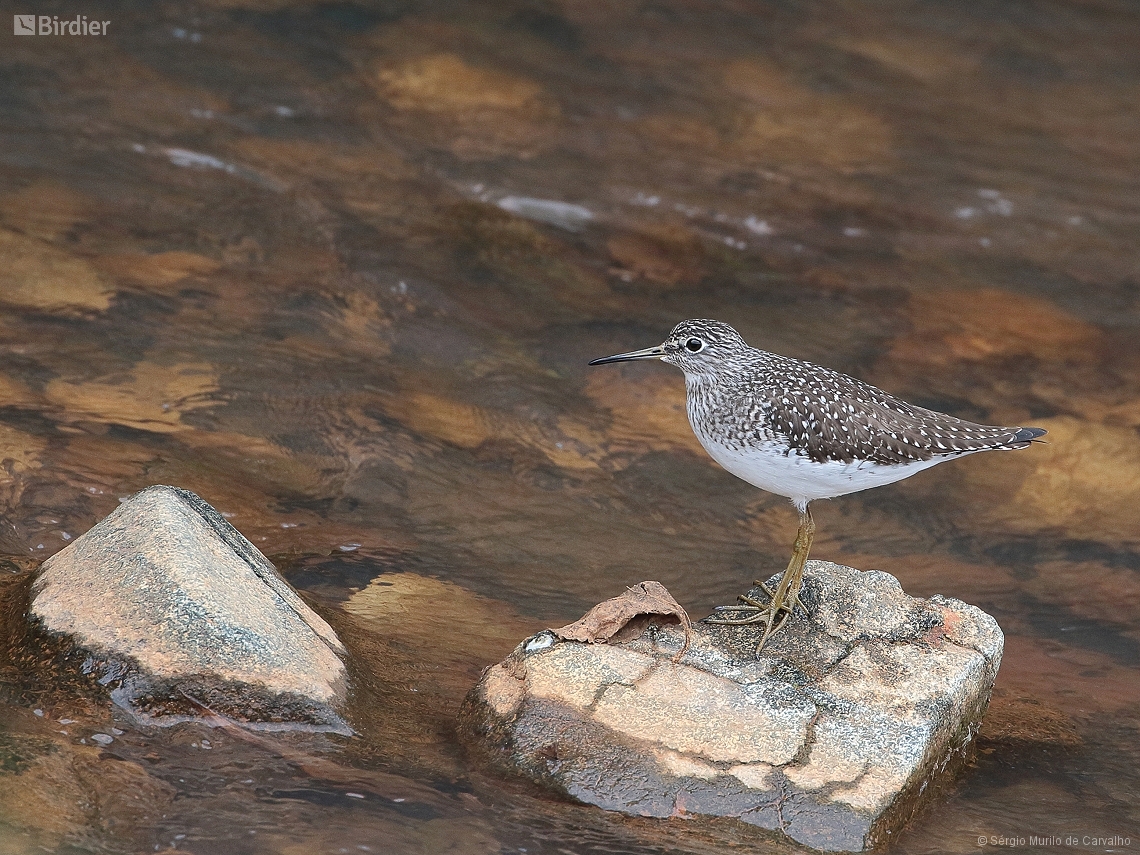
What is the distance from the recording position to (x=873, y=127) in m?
12.3

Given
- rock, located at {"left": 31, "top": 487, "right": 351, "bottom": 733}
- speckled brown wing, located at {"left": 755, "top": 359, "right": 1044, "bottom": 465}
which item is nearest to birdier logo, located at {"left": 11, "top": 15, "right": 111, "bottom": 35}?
rock, located at {"left": 31, "top": 487, "right": 351, "bottom": 733}

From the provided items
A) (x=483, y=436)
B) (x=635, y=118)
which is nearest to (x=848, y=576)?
(x=483, y=436)

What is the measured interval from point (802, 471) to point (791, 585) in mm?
585

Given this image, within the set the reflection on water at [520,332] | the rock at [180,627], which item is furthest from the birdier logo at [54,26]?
the rock at [180,627]

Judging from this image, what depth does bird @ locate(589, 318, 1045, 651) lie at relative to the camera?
19.0ft

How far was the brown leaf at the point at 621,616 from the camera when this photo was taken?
17.6 feet

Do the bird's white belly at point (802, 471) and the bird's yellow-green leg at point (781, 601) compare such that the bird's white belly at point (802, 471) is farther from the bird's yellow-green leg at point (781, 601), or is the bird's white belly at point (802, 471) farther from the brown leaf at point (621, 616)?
the brown leaf at point (621, 616)

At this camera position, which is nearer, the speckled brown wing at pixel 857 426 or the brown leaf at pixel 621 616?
the brown leaf at pixel 621 616

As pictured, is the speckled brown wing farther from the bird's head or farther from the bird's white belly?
the bird's head

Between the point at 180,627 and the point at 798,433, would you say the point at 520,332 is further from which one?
the point at 180,627

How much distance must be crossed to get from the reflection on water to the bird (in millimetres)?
1036

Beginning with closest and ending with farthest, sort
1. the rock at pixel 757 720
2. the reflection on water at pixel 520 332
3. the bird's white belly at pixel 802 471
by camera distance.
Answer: the rock at pixel 757 720, the reflection on water at pixel 520 332, the bird's white belly at pixel 802 471

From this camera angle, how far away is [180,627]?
16.3ft

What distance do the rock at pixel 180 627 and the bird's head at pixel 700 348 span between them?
2212 millimetres
